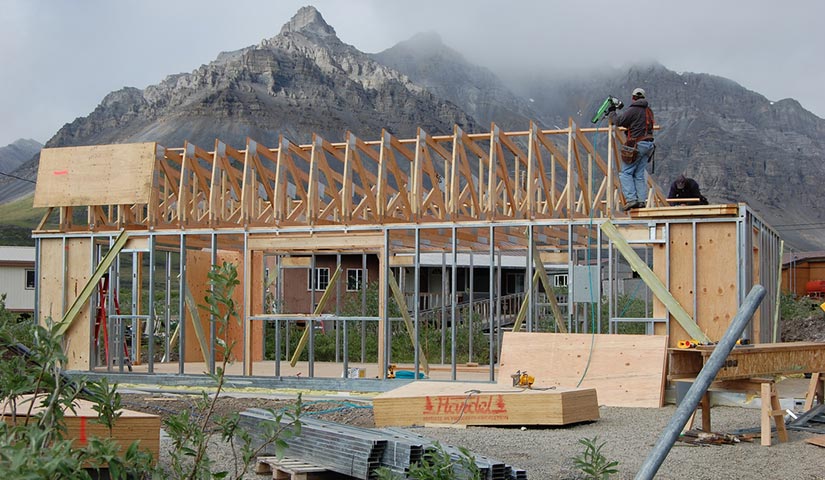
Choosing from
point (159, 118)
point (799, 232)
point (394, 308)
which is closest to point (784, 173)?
point (799, 232)

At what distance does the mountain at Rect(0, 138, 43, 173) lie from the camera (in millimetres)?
165262

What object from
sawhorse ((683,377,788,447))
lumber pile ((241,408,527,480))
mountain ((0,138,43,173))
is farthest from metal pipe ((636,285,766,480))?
mountain ((0,138,43,173))

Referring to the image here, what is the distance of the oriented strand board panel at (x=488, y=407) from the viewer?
11133 mm

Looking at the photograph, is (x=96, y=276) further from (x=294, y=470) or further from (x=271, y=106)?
(x=271, y=106)

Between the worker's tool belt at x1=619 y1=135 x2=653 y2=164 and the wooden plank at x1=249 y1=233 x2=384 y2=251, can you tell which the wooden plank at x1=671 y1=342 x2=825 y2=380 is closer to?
the worker's tool belt at x1=619 y1=135 x2=653 y2=164

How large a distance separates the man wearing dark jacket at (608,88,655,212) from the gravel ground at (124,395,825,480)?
422cm

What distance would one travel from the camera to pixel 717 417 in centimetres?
1214

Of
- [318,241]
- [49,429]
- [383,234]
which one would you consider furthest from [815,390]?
[49,429]

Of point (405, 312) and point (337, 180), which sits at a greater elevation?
point (337, 180)

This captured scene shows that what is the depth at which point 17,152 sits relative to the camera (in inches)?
6905

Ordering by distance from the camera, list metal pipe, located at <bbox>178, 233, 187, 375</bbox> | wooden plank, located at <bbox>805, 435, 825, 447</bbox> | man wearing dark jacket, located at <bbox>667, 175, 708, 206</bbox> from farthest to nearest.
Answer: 1. metal pipe, located at <bbox>178, 233, 187, 375</bbox>
2. man wearing dark jacket, located at <bbox>667, 175, 708, 206</bbox>
3. wooden plank, located at <bbox>805, 435, 825, 447</bbox>

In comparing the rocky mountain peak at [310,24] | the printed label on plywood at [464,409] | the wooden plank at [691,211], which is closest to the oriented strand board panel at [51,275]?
the printed label on plywood at [464,409]

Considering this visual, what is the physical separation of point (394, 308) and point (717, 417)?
15.1m

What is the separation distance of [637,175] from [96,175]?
10.2 m
